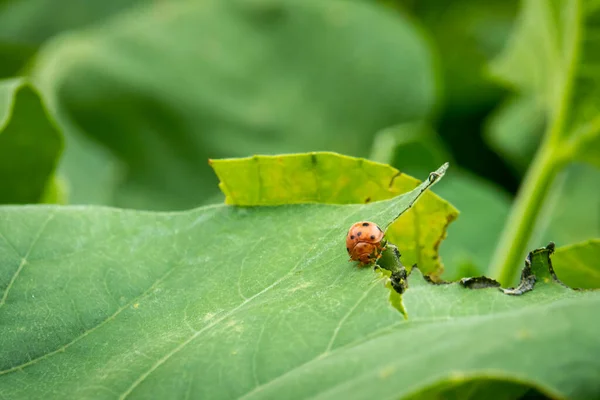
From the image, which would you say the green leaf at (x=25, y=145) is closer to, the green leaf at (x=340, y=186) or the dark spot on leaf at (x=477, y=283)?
the green leaf at (x=340, y=186)

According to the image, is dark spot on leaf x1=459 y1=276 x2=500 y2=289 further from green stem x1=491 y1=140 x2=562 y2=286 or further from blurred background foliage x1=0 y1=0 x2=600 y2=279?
blurred background foliage x1=0 y1=0 x2=600 y2=279

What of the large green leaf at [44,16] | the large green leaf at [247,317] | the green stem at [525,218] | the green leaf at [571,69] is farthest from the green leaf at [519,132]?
the large green leaf at [44,16]

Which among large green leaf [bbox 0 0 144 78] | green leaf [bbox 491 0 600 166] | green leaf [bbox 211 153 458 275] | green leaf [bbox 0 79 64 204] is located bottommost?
large green leaf [bbox 0 0 144 78]

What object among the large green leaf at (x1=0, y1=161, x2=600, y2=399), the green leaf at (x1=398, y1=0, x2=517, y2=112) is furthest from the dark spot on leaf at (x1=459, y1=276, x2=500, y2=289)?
the green leaf at (x1=398, y1=0, x2=517, y2=112)

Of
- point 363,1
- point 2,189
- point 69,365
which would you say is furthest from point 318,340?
point 363,1

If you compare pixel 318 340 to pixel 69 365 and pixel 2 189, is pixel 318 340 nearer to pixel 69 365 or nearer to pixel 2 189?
pixel 69 365

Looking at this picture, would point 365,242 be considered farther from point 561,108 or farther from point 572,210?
point 572,210
